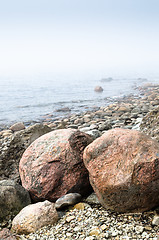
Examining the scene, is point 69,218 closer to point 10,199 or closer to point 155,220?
point 10,199

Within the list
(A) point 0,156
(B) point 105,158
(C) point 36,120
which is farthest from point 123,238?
(C) point 36,120

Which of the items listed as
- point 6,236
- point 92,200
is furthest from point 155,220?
point 6,236

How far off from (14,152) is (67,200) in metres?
2.18

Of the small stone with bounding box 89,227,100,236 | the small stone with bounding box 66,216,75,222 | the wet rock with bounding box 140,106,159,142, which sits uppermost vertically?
the wet rock with bounding box 140,106,159,142

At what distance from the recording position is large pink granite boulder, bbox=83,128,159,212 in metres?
3.68

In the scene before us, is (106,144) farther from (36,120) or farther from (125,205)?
(36,120)

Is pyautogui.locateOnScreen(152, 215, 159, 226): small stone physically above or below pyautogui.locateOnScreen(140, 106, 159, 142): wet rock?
below

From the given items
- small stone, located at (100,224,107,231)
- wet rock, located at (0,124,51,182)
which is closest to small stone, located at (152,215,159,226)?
small stone, located at (100,224,107,231)

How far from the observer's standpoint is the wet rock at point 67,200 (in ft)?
13.8

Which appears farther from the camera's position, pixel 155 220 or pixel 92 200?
pixel 92 200

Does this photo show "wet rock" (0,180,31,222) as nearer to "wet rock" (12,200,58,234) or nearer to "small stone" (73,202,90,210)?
"wet rock" (12,200,58,234)

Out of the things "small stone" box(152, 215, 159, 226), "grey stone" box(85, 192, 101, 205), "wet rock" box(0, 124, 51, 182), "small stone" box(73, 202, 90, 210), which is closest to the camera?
"small stone" box(152, 215, 159, 226)

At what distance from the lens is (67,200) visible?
4.28 m

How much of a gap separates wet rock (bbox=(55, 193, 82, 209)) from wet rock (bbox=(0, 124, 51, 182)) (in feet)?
5.13
